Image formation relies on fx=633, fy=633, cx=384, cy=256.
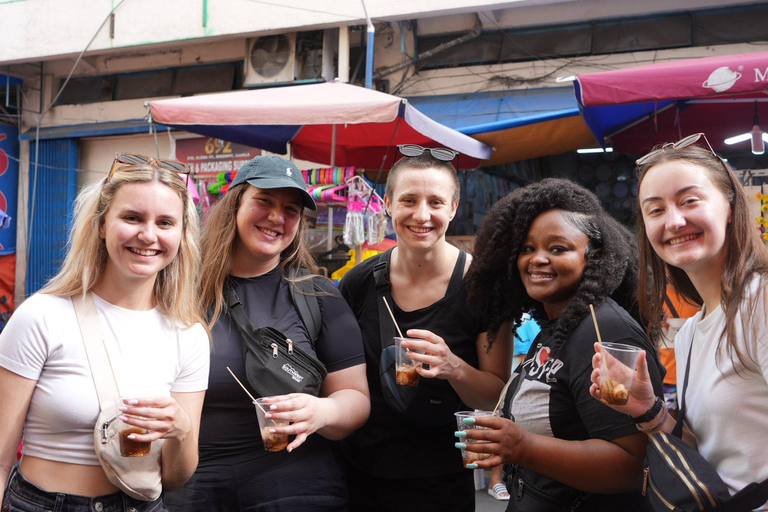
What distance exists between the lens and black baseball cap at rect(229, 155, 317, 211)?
2617 millimetres

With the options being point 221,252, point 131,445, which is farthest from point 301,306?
point 131,445

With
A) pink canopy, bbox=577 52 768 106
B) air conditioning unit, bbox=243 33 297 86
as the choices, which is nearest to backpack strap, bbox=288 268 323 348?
pink canopy, bbox=577 52 768 106

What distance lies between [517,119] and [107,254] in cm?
534

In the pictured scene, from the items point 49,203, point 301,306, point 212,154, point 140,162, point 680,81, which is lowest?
point 301,306

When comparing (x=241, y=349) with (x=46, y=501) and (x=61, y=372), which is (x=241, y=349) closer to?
(x=61, y=372)

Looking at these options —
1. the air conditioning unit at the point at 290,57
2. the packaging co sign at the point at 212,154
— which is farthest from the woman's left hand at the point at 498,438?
the packaging co sign at the point at 212,154

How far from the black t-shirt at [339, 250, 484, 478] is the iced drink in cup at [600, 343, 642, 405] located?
0.95 m

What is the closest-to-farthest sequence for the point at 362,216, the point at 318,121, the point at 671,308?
the point at 671,308 < the point at 318,121 < the point at 362,216

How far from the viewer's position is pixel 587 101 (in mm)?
4734

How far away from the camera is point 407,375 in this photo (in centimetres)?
264

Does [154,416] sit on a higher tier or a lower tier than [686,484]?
higher

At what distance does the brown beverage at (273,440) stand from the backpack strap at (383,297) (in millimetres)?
716

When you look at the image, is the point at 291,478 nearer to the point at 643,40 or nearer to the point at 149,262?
the point at 149,262

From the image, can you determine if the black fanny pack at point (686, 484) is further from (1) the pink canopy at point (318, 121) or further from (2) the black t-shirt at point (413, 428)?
(1) the pink canopy at point (318, 121)
